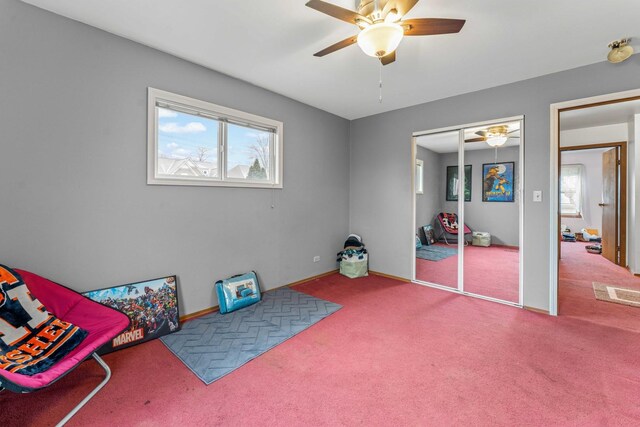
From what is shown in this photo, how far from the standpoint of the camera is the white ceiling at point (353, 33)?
196 centimetres

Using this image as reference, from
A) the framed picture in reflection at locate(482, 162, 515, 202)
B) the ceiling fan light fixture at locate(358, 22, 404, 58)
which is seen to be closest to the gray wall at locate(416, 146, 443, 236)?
the framed picture in reflection at locate(482, 162, 515, 202)

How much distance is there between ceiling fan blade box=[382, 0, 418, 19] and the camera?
160 centimetres

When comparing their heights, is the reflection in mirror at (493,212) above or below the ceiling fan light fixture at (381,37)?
below

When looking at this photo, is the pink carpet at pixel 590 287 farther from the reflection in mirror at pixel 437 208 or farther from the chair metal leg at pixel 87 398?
the chair metal leg at pixel 87 398

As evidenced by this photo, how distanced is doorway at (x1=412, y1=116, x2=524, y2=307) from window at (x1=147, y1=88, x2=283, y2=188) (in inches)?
85.4

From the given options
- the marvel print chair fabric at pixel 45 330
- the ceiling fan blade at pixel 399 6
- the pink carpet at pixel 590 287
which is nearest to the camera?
the marvel print chair fabric at pixel 45 330

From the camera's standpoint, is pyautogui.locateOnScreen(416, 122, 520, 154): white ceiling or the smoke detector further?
pyautogui.locateOnScreen(416, 122, 520, 154): white ceiling

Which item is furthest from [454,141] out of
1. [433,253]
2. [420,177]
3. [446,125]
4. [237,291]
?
[237,291]

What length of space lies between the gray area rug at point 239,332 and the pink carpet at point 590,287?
2718mm

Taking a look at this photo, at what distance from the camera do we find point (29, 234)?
197 cm

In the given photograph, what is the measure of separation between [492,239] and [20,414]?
460cm

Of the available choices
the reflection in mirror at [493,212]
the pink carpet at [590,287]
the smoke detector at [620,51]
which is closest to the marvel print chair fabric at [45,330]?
the reflection in mirror at [493,212]

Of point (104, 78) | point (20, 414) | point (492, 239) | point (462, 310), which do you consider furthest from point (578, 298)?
point (104, 78)

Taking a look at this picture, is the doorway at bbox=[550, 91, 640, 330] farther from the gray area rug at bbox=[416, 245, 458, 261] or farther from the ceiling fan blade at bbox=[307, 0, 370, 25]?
the ceiling fan blade at bbox=[307, 0, 370, 25]
